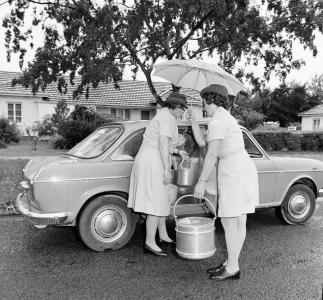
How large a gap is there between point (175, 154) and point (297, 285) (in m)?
2.07

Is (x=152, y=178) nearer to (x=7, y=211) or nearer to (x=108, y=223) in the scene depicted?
(x=108, y=223)

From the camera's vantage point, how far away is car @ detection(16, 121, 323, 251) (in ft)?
14.7

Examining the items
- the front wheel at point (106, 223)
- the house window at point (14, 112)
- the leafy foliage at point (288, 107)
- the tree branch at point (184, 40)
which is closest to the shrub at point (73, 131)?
the tree branch at point (184, 40)

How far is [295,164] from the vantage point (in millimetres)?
6031

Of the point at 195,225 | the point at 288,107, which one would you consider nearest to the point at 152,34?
the point at 195,225

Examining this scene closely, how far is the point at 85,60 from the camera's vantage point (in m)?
12.7

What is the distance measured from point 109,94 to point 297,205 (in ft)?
88.9

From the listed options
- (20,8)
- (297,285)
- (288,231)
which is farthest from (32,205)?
(20,8)

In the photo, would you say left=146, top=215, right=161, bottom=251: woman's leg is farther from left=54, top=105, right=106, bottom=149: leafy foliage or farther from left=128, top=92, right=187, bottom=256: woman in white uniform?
left=54, top=105, right=106, bottom=149: leafy foliage

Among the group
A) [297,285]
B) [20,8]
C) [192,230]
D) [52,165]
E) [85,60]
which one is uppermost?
[20,8]

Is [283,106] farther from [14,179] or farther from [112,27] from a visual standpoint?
[14,179]

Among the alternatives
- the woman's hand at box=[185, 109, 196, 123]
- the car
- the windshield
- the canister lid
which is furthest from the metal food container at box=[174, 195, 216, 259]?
the windshield

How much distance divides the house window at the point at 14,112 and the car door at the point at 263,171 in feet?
83.6

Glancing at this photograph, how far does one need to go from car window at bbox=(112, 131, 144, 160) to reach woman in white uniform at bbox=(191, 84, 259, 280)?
148 centimetres
